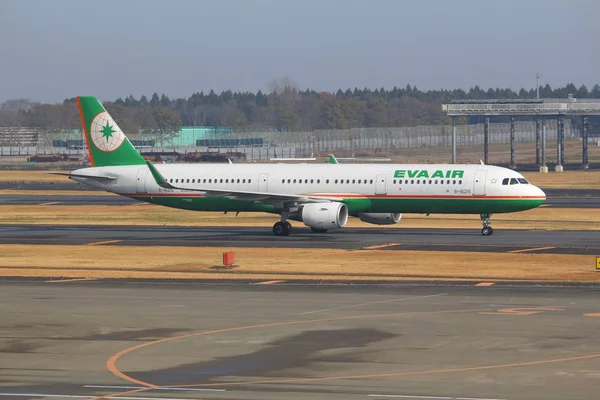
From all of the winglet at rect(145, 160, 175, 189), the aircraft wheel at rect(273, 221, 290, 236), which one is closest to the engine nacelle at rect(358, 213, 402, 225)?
the aircraft wheel at rect(273, 221, 290, 236)

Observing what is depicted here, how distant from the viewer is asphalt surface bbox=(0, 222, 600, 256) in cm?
5762

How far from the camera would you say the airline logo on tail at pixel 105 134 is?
72250 millimetres

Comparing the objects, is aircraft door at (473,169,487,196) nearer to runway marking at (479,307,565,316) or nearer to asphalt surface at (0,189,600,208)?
asphalt surface at (0,189,600,208)

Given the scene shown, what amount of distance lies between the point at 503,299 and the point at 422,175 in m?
28.1

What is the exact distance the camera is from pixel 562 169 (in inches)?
6166

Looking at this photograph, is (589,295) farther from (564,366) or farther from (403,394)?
(403,394)

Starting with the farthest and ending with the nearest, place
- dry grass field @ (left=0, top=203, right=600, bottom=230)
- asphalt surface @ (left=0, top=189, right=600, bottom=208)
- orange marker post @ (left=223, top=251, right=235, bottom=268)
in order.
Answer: asphalt surface @ (left=0, top=189, right=600, bottom=208), dry grass field @ (left=0, top=203, right=600, bottom=230), orange marker post @ (left=223, top=251, right=235, bottom=268)

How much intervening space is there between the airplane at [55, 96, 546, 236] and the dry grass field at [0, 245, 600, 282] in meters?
9.31

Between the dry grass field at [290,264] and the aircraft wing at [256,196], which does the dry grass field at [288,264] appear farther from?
the aircraft wing at [256,196]

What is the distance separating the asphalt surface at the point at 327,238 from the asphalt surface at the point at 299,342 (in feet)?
54.0

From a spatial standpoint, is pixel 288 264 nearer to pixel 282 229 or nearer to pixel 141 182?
pixel 282 229

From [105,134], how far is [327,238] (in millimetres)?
18187

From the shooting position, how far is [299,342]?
Answer: 1148 inches

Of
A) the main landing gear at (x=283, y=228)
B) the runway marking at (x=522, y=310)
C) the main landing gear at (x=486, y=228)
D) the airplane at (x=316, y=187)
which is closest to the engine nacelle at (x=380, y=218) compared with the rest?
the airplane at (x=316, y=187)
